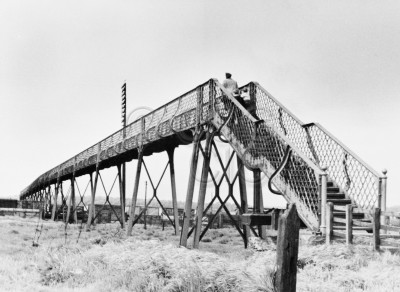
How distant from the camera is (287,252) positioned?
3828 millimetres

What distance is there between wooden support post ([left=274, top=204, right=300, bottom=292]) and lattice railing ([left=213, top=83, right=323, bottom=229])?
3.29 m

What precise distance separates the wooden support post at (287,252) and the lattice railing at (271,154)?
129 inches

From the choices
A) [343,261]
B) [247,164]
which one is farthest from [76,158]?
[343,261]

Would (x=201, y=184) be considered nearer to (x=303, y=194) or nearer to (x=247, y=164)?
(x=247, y=164)

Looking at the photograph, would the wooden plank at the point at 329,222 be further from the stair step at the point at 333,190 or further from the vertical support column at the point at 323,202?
the stair step at the point at 333,190

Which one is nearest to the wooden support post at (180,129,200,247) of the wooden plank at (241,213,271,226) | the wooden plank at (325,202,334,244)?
the wooden plank at (325,202,334,244)

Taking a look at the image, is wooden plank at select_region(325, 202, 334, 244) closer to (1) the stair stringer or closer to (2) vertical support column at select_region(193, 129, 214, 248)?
(1) the stair stringer

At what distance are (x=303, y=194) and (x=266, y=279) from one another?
355 centimetres

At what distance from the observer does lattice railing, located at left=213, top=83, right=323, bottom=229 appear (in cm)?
734

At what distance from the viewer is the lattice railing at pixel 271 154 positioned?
24.1 feet

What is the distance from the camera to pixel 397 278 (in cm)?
513

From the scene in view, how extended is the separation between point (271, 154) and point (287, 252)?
492 centimetres

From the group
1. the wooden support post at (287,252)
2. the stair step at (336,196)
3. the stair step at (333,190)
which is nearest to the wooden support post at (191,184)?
the stair step at (333,190)

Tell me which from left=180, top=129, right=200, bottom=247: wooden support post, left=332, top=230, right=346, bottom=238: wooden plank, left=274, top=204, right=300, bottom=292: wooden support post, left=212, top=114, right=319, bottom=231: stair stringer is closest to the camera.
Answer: left=274, top=204, right=300, bottom=292: wooden support post
